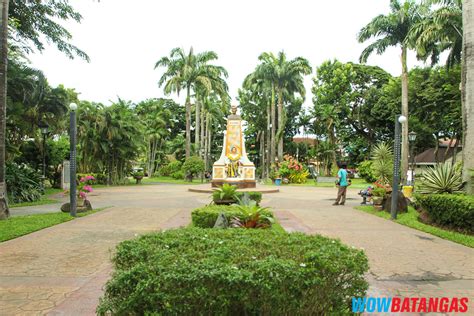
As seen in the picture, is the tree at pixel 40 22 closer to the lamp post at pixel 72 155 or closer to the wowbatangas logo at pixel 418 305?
the lamp post at pixel 72 155

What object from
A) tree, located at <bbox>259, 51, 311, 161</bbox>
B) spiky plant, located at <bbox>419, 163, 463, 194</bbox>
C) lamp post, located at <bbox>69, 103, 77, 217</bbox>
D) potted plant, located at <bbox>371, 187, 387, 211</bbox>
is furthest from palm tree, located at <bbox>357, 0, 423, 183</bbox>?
lamp post, located at <bbox>69, 103, 77, 217</bbox>

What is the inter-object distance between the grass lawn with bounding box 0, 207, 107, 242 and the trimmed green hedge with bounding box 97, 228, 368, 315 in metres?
5.75

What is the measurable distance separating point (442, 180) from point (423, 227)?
1685 mm

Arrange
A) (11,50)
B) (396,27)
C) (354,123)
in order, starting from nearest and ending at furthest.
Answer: (11,50)
(396,27)
(354,123)

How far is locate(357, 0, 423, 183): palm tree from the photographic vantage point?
76.8 ft

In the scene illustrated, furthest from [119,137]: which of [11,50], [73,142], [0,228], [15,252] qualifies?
[15,252]

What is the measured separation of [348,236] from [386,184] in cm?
679

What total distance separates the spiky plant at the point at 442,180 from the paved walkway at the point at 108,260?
145 centimetres

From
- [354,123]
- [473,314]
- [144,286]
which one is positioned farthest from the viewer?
[354,123]

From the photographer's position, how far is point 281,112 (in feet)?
114

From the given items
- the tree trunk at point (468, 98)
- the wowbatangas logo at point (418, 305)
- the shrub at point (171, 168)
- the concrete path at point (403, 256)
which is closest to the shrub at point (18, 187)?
the concrete path at point (403, 256)

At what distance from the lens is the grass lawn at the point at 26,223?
7.55 meters

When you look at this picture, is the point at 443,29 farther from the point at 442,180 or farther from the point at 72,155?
the point at 72,155

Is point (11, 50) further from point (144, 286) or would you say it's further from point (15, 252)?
point (144, 286)
